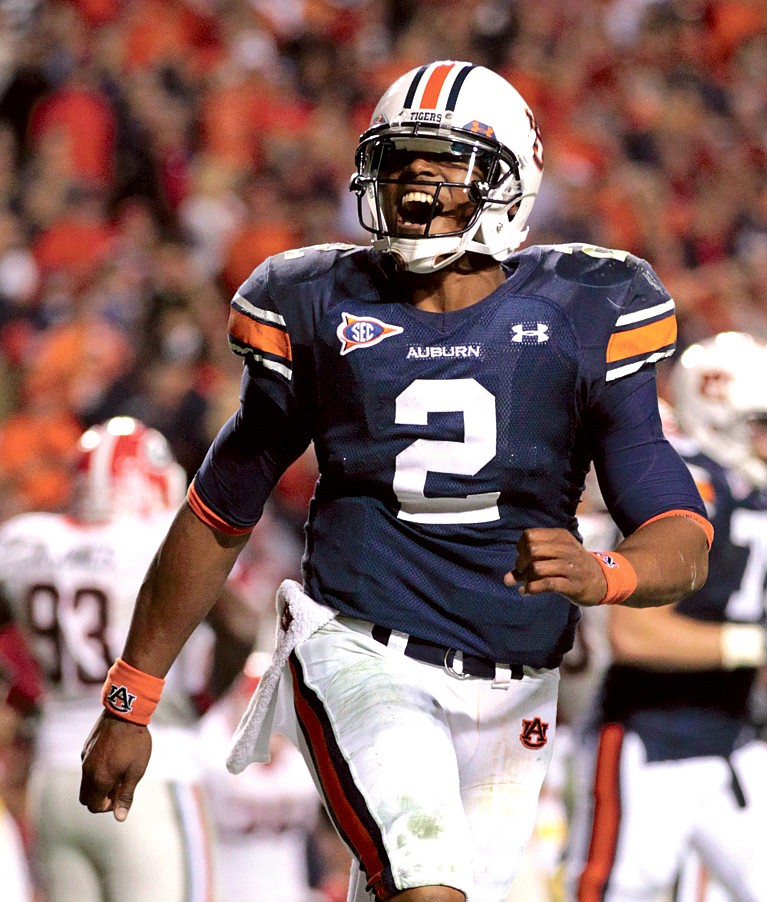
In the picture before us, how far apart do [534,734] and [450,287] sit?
0.82 meters

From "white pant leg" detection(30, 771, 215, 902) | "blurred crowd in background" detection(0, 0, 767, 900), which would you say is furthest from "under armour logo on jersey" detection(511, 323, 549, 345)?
"blurred crowd in background" detection(0, 0, 767, 900)

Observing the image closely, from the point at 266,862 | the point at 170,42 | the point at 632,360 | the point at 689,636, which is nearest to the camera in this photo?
the point at 632,360

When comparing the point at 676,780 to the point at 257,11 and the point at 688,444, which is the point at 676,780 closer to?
the point at 688,444

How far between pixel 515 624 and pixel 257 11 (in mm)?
8333

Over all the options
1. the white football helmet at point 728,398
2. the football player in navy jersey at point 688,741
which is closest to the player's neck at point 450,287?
the football player in navy jersey at point 688,741

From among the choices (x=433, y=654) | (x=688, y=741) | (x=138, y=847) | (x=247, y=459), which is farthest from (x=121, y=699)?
(x=688, y=741)

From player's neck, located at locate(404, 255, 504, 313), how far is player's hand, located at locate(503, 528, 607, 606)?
2.16 ft

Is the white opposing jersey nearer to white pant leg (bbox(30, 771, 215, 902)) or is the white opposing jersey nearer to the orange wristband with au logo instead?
white pant leg (bbox(30, 771, 215, 902))

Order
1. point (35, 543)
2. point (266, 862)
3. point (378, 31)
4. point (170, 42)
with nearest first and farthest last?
point (35, 543) < point (266, 862) < point (170, 42) < point (378, 31)

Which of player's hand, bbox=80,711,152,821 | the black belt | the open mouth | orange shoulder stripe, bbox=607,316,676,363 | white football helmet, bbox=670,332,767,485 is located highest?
the open mouth

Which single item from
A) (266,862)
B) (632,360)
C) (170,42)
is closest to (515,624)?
(632,360)

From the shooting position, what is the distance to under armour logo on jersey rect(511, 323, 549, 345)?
2695mm

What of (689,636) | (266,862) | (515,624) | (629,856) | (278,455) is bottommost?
(266,862)

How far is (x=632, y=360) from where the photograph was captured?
270 centimetres
